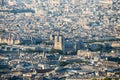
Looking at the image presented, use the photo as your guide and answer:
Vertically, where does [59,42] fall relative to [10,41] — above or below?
above

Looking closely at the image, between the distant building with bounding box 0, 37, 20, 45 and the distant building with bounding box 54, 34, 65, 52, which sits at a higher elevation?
the distant building with bounding box 54, 34, 65, 52

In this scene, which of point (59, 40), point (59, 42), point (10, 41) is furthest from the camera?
point (10, 41)

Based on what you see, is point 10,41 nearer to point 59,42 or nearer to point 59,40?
point 59,40

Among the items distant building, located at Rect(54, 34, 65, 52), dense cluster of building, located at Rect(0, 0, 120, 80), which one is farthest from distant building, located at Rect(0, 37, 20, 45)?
distant building, located at Rect(54, 34, 65, 52)

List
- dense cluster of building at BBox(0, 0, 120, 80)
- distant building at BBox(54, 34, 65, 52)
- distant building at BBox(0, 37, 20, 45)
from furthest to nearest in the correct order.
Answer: distant building at BBox(0, 37, 20, 45) → distant building at BBox(54, 34, 65, 52) → dense cluster of building at BBox(0, 0, 120, 80)

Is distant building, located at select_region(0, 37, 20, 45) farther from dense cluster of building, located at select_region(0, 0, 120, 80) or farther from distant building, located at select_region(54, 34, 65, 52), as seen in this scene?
distant building, located at select_region(54, 34, 65, 52)

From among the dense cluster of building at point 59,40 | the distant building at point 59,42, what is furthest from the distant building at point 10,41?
the distant building at point 59,42

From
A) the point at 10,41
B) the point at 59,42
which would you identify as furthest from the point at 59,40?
the point at 10,41

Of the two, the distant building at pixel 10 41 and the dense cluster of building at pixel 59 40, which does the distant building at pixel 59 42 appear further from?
the distant building at pixel 10 41
